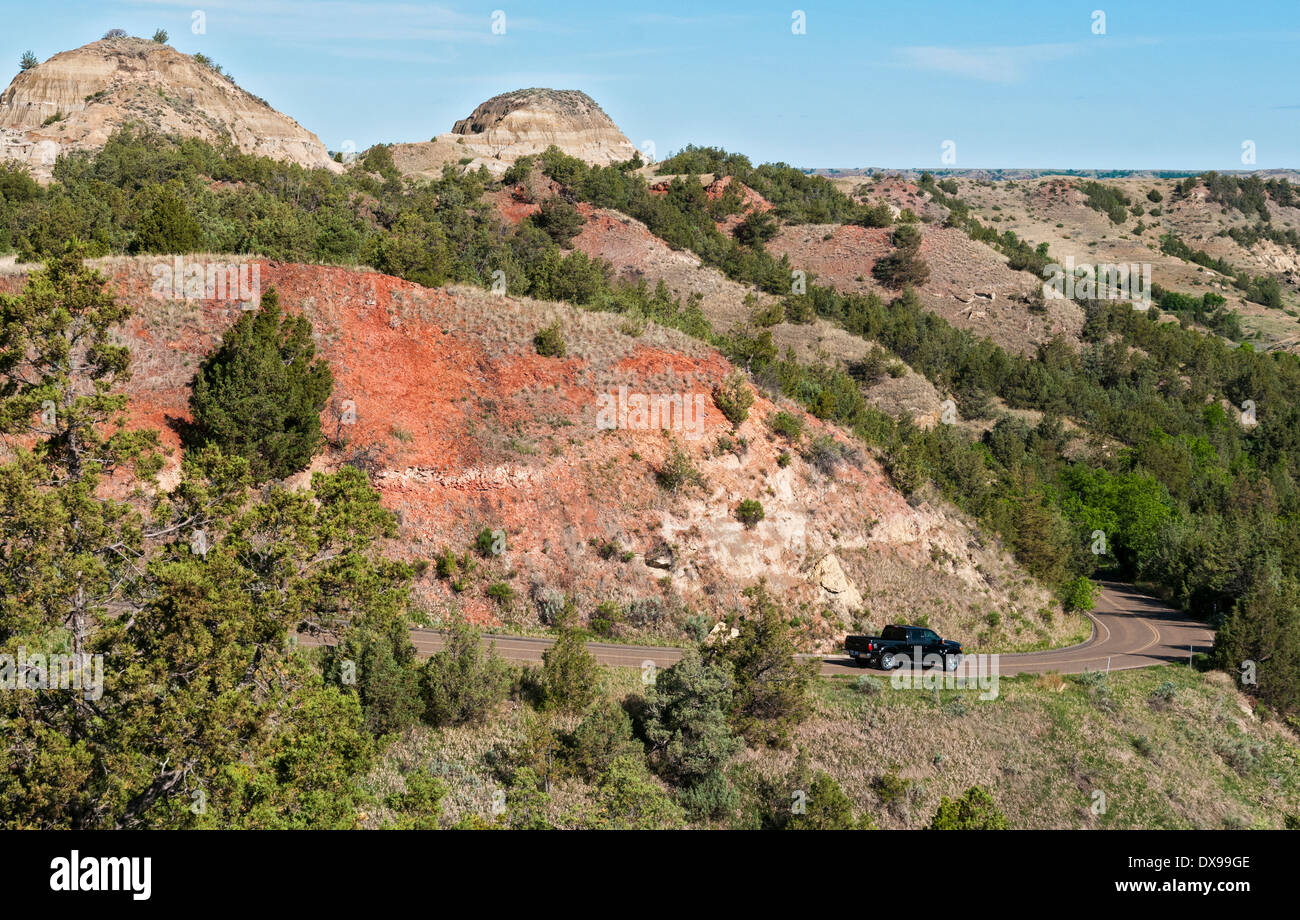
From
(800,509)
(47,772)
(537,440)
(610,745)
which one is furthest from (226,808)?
(800,509)

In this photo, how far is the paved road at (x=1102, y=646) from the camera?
32594mm

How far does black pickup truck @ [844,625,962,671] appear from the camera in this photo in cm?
3400

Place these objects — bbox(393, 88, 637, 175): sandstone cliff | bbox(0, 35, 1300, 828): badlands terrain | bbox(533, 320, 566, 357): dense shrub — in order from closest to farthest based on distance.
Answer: bbox(0, 35, 1300, 828): badlands terrain → bbox(533, 320, 566, 357): dense shrub → bbox(393, 88, 637, 175): sandstone cliff

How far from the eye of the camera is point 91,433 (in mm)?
16578

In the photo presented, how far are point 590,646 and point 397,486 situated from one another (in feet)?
32.6

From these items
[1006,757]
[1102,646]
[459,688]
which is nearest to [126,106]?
[459,688]

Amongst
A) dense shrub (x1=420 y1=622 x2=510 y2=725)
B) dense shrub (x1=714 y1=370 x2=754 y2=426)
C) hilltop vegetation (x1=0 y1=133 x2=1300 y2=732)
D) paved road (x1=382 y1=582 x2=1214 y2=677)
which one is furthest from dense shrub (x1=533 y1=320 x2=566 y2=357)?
dense shrub (x1=420 y1=622 x2=510 y2=725)

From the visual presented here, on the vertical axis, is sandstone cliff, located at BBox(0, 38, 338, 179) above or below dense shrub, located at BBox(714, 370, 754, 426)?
above

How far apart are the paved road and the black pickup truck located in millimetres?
741

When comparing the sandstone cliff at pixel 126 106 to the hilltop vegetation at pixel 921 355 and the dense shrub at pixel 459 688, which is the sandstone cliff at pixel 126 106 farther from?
the dense shrub at pixel 459 688

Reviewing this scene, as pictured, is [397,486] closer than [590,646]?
No

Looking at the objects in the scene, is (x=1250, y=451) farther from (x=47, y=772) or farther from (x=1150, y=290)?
(x=47, y=772)

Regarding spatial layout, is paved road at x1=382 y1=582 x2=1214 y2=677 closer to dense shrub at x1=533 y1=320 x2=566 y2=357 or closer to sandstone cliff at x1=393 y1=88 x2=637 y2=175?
dense shrub at x1=533 y1=320 x2=566 y2=357

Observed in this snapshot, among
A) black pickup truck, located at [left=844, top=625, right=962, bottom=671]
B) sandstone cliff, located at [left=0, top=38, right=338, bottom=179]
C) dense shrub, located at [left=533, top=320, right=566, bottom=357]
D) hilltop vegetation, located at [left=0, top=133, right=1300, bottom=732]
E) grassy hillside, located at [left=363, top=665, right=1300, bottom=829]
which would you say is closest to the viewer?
grassy hillside, located at [left=363, top=665, right=1300, bottom=829]
